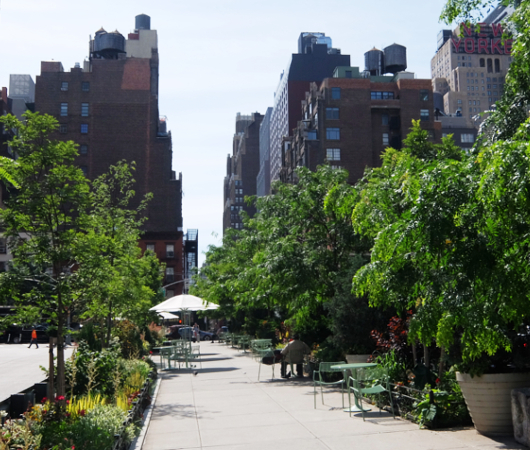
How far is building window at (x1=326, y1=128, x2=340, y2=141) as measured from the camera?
84.6m

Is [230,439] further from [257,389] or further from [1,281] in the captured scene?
[257,389]

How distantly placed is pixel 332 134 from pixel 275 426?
246ft

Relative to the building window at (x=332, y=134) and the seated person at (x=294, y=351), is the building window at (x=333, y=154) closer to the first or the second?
the building window at (x=332, y=134)

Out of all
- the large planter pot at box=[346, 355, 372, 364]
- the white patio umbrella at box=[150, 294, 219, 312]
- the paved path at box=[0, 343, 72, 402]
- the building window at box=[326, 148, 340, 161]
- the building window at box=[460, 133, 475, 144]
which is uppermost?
the building window at box=[460, 133, 475, 144]

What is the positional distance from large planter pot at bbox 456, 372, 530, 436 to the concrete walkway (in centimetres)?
30

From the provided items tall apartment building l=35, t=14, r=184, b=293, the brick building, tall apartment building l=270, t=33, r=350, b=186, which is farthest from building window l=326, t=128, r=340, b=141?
tall apartment building l=35, t=14, r=184, b=293

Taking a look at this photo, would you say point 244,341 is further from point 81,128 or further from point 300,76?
point 300,76

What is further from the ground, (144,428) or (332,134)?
(332,134)

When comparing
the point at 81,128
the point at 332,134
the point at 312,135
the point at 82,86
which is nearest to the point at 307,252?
the point at 312,135

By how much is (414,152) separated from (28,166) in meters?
11.0

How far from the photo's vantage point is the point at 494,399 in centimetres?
1007

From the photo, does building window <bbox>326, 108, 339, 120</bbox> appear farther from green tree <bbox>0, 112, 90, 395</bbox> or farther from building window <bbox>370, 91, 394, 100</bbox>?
green tree <bbox>0, 112, 90, 395</bbox>

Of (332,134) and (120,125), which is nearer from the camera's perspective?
(332,134)

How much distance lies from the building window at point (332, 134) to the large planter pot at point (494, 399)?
75869 mm
